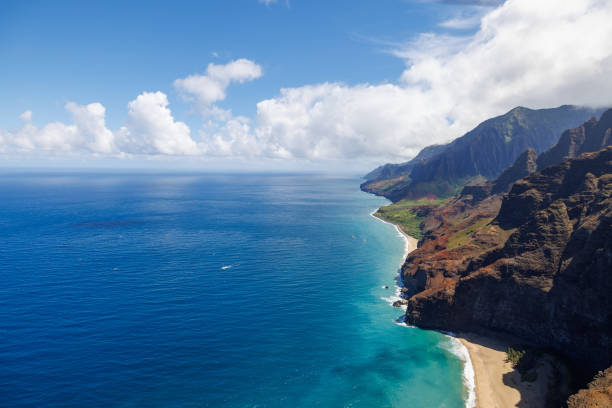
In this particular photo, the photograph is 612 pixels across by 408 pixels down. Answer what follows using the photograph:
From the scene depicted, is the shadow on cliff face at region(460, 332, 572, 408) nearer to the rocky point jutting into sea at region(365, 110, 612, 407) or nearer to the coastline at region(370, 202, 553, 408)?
the coastline at region(370, 202, 553, 408)

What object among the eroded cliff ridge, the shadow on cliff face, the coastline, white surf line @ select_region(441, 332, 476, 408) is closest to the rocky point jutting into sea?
the eroded cliff ridge

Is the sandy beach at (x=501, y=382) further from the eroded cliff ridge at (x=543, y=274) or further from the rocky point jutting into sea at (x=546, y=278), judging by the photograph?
the eroded cliff ridge at (x=543, y=274)

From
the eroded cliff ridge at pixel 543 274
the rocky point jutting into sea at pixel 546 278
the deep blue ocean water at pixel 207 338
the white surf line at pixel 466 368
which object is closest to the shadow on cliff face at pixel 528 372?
the white surf line at pixel 466 368

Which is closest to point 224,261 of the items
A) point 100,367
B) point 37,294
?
point 37,294

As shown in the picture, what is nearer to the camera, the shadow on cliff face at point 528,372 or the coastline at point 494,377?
the shadow on cliff face at point 528,372

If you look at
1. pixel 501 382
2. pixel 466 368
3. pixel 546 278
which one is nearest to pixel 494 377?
pixel 501 382

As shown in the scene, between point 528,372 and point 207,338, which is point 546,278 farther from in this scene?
point 207,338
